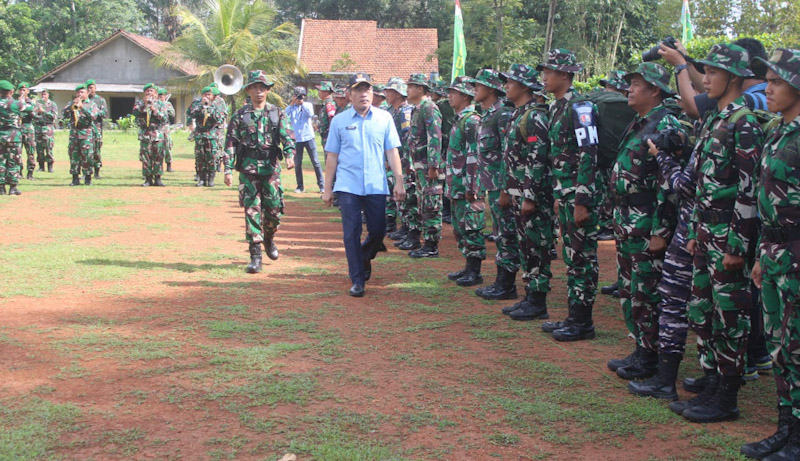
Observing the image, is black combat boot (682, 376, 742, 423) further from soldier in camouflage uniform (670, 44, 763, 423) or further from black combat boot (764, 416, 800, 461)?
black combat boot (764, 416, 800, 461)

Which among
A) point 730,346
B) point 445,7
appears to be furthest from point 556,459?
point 445,7

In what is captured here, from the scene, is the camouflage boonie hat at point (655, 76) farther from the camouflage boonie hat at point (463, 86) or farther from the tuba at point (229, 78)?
the tuba at point (229, 78)

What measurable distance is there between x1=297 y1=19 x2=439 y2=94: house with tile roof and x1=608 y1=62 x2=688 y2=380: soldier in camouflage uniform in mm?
37606

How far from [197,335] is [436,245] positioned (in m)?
4.45

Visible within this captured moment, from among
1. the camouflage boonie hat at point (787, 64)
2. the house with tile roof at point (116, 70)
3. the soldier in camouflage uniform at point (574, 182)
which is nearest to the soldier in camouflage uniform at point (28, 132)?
the soldier in camouflage uniform at point (574, 182)

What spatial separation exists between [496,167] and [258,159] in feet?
9.37

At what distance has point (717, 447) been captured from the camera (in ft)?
14.0

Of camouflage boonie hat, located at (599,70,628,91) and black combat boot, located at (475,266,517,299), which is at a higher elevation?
camouflage boonie hat, located at (599,70,628,91)

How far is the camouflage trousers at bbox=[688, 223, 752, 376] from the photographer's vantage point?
4.41 metres

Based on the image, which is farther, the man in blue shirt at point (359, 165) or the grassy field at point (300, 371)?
the man in blue shirt at point (359, 165)

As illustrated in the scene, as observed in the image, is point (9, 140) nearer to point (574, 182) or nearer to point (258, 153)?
point (258, 153)

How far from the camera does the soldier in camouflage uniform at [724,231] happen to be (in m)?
4.28

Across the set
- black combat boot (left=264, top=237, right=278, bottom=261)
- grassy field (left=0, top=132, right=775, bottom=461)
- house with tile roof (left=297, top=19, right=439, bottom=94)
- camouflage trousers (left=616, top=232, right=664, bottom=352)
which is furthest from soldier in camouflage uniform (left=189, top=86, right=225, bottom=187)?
house with tile roof (left=297, top=19, right=439, bottom=94)

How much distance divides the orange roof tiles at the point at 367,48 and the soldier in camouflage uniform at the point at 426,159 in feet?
108
